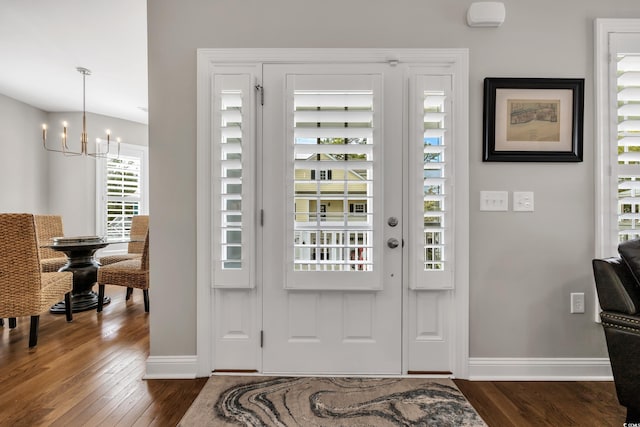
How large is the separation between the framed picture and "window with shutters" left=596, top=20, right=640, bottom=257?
151mm

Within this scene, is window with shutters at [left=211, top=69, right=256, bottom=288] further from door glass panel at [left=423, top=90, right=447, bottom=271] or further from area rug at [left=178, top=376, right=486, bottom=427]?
door glass panel at [left=423, top=90, right=447, bottom=271]

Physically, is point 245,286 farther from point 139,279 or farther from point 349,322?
point 139,279

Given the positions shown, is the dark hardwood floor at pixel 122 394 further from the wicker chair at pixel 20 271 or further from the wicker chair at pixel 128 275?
the wicker chair at pixel 128 275

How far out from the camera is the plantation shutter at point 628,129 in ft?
6.52

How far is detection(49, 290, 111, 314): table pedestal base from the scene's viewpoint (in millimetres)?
3289

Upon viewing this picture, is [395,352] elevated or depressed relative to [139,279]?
depressed

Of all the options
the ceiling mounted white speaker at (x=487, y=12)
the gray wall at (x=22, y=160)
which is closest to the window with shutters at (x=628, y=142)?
the ceiling mounted white speaker at (x=487, y=12)

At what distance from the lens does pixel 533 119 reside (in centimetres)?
202

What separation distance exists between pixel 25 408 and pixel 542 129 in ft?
11.3

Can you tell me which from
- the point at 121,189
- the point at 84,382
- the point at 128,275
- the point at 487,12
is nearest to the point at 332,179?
the point at 487,12

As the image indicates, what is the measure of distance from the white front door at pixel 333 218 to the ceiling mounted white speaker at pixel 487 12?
0.57m

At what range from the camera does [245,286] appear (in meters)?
1.99

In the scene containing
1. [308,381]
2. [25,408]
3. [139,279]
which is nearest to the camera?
[25,408]

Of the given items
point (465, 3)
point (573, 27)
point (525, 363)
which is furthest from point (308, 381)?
point (573, 27)
